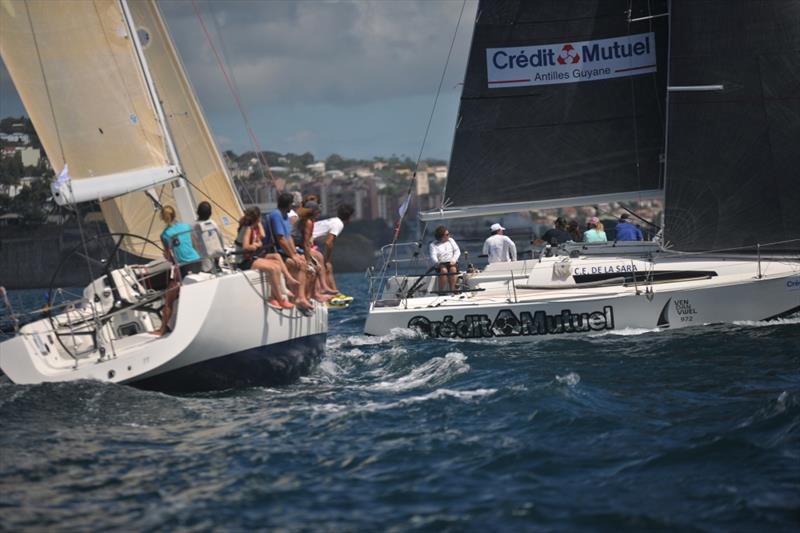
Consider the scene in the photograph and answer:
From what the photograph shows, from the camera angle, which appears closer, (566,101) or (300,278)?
(300,278)

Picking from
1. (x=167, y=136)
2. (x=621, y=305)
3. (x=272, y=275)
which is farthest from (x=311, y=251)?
(x=621, y=305)

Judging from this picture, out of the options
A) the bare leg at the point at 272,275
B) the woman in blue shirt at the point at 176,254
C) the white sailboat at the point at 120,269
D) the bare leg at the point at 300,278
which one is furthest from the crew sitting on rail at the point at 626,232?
the woman in blue shirt at the point at 176,254

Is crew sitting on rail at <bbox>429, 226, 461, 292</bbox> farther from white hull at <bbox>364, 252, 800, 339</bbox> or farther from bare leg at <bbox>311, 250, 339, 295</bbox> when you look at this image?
bare leg at <bbox>311, 250, 339, 295</bbox>

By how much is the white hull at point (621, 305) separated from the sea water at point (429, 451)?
2.68 metres

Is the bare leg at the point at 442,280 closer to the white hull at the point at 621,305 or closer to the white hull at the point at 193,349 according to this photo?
the white hull at the point at 621,305

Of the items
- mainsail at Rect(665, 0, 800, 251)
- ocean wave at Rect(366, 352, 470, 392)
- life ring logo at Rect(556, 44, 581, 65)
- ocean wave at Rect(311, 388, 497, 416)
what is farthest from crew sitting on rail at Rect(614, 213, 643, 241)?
ocean wave at Rect(311, 388, 497, 416)

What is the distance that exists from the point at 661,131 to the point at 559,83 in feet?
5.54

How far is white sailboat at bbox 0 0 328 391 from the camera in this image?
10.1 meters

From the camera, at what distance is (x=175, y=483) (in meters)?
7.31

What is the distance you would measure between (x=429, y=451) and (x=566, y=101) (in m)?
10.1

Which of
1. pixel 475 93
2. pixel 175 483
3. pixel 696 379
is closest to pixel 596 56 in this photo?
pixel 475 93

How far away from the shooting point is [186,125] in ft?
54.8

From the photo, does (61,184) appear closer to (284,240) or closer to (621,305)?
(284,240)

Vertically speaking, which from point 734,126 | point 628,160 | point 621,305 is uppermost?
point 734,126
